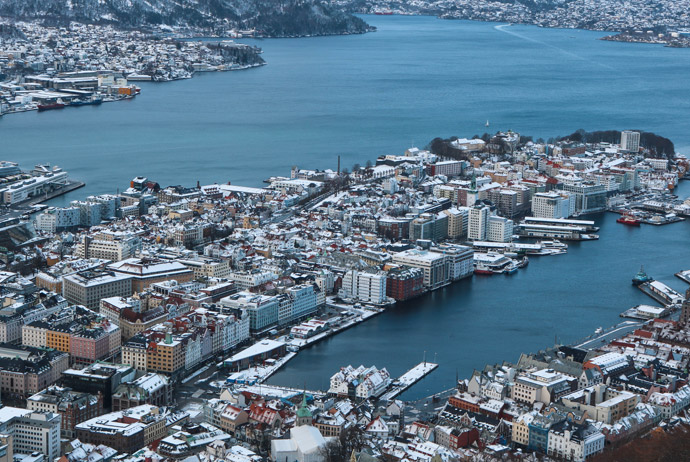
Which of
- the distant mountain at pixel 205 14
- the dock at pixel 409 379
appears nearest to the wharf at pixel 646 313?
the dock at pixel 409 379

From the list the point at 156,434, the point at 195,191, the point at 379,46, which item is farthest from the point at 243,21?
the point at 156,434

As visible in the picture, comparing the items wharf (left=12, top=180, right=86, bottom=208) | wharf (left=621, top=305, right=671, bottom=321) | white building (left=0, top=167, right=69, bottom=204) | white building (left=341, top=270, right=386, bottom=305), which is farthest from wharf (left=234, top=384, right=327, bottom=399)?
white building (left=0, top=167, right=69, bottom=204)

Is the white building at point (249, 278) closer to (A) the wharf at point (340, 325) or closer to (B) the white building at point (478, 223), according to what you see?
(A) the wharf at point (340, 325)

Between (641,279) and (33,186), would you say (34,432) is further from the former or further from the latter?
(33,186)

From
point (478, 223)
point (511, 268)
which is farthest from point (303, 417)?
point (478, 223)

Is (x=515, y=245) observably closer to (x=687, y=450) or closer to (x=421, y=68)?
(x=687, y=450)
